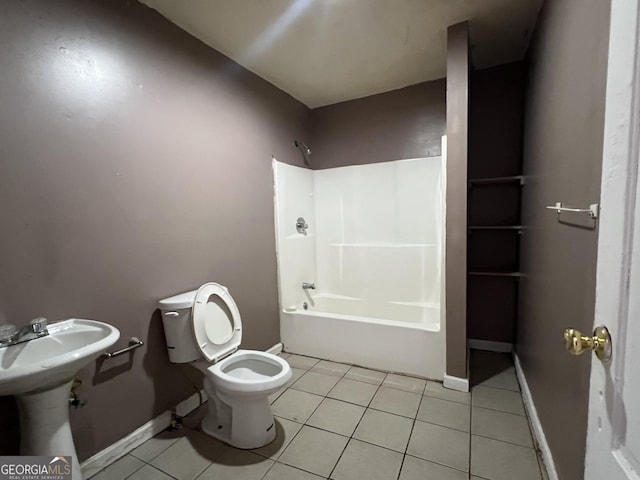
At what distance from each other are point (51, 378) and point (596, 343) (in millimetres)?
1574

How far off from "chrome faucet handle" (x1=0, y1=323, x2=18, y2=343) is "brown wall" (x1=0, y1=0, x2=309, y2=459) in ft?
0.24

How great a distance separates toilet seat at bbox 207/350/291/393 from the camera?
59.3 inches

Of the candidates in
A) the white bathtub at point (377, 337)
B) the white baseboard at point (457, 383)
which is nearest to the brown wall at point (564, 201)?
the white baseboard at point (457, 383)

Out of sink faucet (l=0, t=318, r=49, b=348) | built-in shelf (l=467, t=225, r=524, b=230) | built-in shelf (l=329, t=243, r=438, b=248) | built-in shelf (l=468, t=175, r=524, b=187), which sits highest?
built-in shelf (l=468, t=175, r=524, b=187)

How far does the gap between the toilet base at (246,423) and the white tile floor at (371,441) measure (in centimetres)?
4

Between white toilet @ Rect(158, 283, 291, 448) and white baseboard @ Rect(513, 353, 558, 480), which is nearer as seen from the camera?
white baseboard @ Rect(513, 353, 558, 480)

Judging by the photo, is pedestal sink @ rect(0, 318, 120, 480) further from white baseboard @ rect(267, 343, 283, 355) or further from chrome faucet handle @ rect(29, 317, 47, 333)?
white baseboard @ rect(267, 343, 283, 355)

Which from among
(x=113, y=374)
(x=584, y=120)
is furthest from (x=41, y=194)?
(x=584, y=120)

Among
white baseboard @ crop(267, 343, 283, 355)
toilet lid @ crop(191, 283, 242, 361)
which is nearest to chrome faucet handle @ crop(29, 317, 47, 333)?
toilet lid @ crop(191, 283, 242, 361)

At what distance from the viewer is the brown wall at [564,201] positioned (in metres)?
0.93

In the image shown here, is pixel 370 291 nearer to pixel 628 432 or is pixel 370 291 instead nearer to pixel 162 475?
pixel 162 475

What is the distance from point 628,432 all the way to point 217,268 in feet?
6.73

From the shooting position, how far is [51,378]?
1.03 meters

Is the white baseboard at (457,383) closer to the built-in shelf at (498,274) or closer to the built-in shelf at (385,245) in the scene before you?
the built-in shelf at (498,274)
